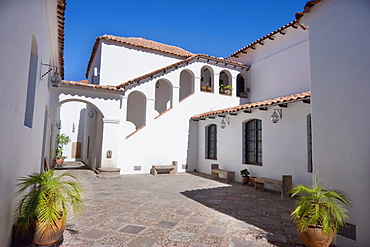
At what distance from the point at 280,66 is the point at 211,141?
6301 millimetres

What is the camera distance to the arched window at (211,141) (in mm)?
13049

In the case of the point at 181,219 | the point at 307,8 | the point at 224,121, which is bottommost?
the point at 181,219

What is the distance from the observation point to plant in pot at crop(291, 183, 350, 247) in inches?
137

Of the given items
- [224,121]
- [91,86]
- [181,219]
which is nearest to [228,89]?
[224,121]

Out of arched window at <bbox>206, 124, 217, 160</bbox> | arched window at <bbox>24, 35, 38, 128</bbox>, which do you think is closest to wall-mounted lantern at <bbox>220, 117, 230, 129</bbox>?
arched window at <bbox>206, 124, 217, 160</bbox>

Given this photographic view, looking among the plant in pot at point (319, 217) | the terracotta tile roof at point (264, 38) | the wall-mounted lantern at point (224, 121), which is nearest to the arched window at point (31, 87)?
the plant in pot at point (319, 217)

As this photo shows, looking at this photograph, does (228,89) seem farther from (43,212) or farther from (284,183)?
(43,212)

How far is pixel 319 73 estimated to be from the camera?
15.0 ft

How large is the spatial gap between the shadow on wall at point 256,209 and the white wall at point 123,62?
982 cm

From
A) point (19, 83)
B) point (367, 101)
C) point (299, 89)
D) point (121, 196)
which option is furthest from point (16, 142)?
point (299, 89)

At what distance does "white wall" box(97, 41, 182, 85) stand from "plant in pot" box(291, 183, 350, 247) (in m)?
13.5

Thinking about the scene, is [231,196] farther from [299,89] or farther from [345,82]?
[299,89]

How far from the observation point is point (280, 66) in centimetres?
1430

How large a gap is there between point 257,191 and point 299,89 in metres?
7.17
